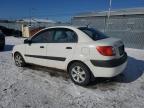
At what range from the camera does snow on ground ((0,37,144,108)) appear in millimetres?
3910

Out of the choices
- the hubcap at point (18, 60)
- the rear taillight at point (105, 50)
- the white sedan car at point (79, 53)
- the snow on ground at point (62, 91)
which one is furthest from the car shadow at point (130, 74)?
the hubcap at point (18, 60)

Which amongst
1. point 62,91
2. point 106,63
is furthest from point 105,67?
point 62,91

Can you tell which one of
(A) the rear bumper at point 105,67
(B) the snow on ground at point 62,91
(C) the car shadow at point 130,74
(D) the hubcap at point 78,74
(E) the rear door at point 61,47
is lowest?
(B) the snow on ground at point 62,91

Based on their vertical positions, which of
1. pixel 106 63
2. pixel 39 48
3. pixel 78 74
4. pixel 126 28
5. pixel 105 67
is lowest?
pixel 78 74

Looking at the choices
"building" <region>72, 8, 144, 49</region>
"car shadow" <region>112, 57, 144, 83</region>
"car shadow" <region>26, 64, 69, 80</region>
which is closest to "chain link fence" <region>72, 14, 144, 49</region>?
"building" <region>72, 8, 144, 49</region>

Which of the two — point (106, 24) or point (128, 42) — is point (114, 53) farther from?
point (106, 24)

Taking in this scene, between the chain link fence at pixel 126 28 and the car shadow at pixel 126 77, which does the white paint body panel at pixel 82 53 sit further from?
the chain link fence at pixel 126 28

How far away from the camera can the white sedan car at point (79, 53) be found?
14.9 ft

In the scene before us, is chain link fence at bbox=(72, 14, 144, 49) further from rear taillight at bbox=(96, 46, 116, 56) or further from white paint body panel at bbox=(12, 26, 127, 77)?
rear taillight at bbox=(96, 46, 116, 56)

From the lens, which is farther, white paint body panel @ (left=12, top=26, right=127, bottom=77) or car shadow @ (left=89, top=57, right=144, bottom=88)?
car shadow @ (left=89, top=57, right=144, bottom=88)

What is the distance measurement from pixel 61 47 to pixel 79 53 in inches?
25.2

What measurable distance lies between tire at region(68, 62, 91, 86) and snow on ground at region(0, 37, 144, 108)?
16 centimetres

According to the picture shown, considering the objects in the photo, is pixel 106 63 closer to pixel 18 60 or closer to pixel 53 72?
pixel 53 72

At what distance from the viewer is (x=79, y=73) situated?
494 centimetres
